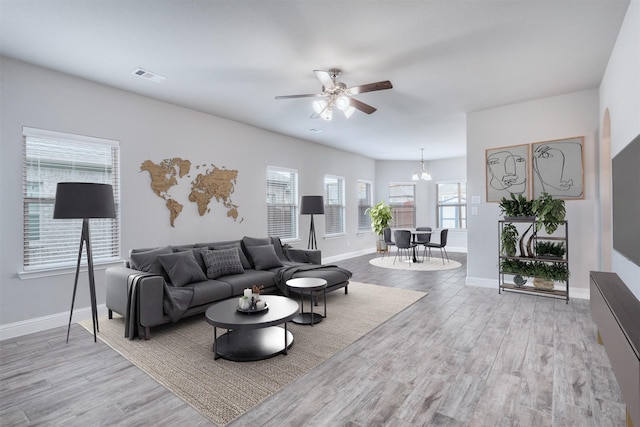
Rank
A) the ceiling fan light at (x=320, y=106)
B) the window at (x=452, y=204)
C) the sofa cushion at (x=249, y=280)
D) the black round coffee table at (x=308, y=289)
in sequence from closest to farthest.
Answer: the ceiling fan light at (x=320, y=106) → the black round coffee table at (x=308, y=289) → the sofa cushion at (x=249, y=280) → the window at (x=452, y=204)

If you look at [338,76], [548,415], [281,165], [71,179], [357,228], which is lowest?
[548,415]

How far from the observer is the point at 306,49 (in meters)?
3.24

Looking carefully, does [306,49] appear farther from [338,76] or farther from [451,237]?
[451,237]

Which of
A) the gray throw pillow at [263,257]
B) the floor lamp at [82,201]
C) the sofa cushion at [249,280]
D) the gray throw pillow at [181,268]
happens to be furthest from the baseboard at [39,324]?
the gray throw pillow at [263,257]

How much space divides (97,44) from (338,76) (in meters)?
2.42

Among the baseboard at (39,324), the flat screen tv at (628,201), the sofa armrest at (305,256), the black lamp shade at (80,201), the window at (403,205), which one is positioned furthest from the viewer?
the window at (403,205)

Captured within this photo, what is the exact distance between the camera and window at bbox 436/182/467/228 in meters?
10.0

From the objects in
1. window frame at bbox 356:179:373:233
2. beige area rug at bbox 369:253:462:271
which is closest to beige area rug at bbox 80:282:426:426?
beige area rug at bbox 369:253:462:271

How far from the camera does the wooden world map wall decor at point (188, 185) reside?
4.66 m

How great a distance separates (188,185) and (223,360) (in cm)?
302

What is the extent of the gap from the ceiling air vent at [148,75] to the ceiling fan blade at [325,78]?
1.94 metres

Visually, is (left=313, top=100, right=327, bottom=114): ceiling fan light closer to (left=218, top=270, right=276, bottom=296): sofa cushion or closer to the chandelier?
(left=218, top=270, right=276, bottom=296): sofa cushion

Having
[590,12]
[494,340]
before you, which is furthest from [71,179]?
[590,12]

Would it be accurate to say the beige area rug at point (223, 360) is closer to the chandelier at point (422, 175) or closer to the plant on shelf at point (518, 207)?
the plant on shelf at point (518, 207)
